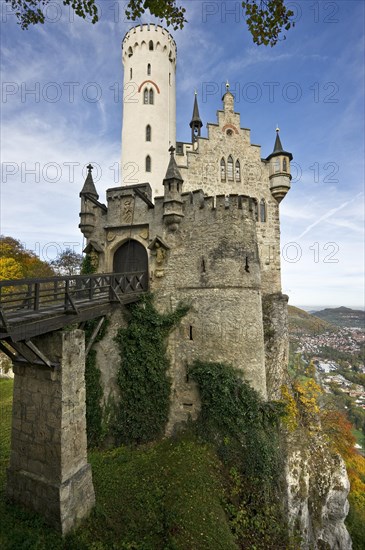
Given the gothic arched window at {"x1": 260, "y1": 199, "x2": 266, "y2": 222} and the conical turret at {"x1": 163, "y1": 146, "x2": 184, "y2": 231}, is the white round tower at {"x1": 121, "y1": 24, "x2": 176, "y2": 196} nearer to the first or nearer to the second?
the conical turret at {"x1": 163, "y1": 146, "x2": 184, "y2": 231}

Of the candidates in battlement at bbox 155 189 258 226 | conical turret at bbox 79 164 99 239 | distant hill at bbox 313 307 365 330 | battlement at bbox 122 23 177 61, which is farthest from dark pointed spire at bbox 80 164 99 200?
distant hill at bbox 313 307 365 330

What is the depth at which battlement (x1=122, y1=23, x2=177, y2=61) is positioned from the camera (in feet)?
58.9

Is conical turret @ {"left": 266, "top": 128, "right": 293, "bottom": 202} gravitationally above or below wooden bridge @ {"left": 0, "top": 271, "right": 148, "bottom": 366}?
above

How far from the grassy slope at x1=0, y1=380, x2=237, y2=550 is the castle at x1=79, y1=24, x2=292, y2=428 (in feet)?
7.04

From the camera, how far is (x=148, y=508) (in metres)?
8.12

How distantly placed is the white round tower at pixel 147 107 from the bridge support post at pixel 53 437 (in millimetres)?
12302

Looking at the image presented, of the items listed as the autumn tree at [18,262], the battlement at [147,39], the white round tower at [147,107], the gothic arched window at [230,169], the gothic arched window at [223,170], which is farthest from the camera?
the autumn tree at [18,262]

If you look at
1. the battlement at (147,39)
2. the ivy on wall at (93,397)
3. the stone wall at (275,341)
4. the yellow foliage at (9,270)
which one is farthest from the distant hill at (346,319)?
the ivy on wall at (93,397)

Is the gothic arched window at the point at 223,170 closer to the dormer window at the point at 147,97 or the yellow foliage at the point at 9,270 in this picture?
the dormer window at the point at 147,97

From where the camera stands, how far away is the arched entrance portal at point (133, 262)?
12.8 metres

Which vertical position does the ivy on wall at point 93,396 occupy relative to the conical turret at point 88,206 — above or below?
below

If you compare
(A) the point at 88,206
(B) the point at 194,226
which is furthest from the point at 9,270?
(B) the point at 194,226

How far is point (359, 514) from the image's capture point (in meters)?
20.7

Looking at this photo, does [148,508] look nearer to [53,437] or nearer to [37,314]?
[53,437]
